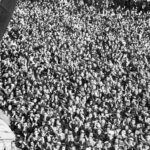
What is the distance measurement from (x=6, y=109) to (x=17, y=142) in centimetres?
175

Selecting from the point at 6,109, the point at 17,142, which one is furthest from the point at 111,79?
the point at 17,142

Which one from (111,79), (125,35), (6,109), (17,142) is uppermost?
(125,35)

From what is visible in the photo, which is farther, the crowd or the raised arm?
the crowd

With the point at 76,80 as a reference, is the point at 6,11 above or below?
above

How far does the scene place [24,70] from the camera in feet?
41.3

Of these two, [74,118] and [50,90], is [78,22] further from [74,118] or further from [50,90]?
[74,118]

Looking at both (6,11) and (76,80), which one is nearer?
(6,11)

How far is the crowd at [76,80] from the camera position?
366 inches

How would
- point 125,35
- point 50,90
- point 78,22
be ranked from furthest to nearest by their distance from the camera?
point 78,22 < point 125,35 < point 50,90

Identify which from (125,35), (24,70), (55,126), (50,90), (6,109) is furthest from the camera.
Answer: (125,35)

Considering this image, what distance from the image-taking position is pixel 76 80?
12539 millimetres

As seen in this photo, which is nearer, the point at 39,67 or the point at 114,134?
the point at 114,134

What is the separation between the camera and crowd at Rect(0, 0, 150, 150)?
9.30m

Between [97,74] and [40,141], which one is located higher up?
[97,74]
